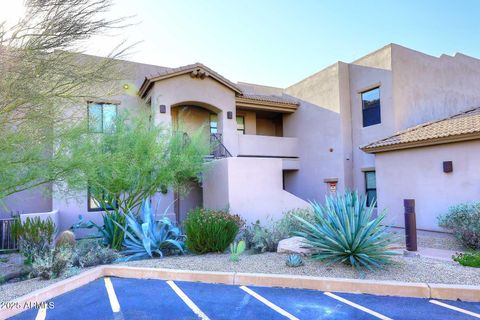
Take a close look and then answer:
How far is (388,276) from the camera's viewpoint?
6.20 meters

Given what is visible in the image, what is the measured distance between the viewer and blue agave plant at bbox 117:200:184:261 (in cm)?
870

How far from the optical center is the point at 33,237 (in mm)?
9484

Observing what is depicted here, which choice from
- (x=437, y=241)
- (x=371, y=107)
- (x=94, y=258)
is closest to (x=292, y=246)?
(x=94, y=258)

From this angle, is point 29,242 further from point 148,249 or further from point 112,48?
point 112,48

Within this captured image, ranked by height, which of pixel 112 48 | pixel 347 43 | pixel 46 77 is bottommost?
pixel 46 77

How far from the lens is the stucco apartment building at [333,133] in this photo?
12234 millimetres

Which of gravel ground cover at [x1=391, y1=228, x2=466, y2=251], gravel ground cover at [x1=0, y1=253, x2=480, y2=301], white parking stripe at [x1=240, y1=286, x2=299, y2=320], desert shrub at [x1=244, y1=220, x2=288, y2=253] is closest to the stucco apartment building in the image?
gravel ground cover at [x1=391, y1=228, x2=466, y2=251]

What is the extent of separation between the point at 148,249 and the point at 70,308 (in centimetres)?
337

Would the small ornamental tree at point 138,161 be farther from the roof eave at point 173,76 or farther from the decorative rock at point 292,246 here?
the decorative rock at point 292,246

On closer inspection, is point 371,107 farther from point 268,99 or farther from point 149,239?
point 149,239

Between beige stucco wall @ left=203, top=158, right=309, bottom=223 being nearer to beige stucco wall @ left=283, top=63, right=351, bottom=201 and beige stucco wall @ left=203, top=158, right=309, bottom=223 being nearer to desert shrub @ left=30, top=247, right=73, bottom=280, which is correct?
beige stucco wall @ left=283, top=63, right=351, bottom=201

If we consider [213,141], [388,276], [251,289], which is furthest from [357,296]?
[213,141]

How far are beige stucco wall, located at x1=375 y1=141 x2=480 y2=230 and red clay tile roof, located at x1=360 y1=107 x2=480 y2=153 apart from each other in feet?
0.99

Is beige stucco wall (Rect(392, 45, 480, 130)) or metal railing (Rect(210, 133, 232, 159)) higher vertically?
beige stucco wall (Rect(392, 45, 480, 130))
